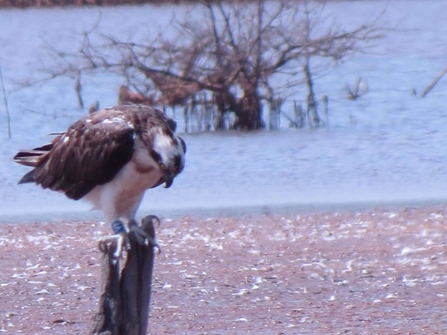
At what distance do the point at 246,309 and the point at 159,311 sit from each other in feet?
1.69

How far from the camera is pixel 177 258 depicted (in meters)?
7.50

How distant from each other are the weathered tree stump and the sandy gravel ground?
1.32m

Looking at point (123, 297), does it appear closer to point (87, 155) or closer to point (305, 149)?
point (87, 155)

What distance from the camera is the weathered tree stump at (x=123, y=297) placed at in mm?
4645

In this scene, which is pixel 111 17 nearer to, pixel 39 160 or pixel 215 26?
pixel 215 26

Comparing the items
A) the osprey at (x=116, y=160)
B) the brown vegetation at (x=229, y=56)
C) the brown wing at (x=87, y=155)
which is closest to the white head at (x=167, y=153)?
the osprey at (x=116, y=160)

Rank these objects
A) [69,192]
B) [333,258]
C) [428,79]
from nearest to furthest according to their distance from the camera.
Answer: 1. [69,192]
2. [333,258]
3. [428,79]

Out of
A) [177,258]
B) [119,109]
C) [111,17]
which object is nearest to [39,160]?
[119,109]

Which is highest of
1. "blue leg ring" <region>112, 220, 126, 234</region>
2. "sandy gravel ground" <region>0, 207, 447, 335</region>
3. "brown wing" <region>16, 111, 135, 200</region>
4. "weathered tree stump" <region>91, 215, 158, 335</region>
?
"brown wing" <region>16, 111, 135, 200</region>

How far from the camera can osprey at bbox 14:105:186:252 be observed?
500 centimetres

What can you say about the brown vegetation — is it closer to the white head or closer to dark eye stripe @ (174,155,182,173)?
the white head

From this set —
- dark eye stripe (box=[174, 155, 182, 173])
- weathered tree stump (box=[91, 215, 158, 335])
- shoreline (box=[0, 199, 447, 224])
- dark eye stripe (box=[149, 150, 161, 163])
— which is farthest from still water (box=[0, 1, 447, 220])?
weathered tree stump (box=[91, 215, 158, 335])

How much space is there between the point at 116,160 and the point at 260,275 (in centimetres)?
209

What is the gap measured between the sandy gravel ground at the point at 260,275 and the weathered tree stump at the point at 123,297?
1.32 meters
